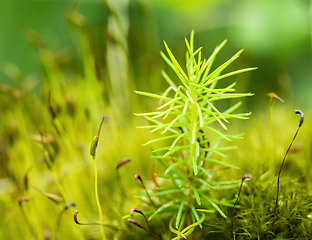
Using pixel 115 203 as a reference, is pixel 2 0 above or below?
above

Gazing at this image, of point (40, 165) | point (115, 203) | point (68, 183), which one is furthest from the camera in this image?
point (40, 165)

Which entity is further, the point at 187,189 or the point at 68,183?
the point at 68,183

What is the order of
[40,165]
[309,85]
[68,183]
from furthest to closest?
[309,85]
[40,165]
[68,183]

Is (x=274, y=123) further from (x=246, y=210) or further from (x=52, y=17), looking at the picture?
(x=52, y=17)

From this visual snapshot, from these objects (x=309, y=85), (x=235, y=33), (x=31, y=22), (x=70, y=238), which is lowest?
(x=70, y=238)

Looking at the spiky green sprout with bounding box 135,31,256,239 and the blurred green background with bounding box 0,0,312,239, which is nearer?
the spiky green sprout with bounding box 135,31,256,239

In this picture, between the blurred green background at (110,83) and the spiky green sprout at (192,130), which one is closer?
the spiky green sprout at (192,130)

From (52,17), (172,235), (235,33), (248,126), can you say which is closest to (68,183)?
(172,235)

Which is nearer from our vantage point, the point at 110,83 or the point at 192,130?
the point at 192,130
